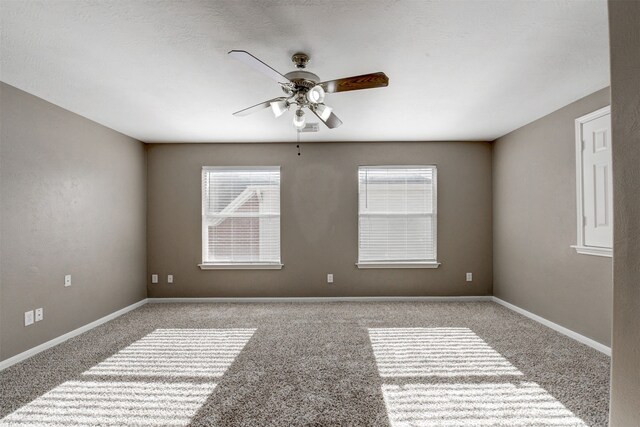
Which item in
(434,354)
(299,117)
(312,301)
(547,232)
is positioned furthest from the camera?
(312,301)

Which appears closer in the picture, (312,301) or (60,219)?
(60,219)

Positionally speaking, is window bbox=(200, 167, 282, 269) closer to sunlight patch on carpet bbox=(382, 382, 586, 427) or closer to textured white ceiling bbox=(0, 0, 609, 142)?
textured white ceiling bbox=(0, 0, 609, 142)

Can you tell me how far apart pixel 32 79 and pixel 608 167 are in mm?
4847

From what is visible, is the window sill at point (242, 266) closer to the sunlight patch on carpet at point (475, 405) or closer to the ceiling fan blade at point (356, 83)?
the sunlight patch on carpet at point (475, 405)

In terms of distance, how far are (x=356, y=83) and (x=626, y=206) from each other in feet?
5.23

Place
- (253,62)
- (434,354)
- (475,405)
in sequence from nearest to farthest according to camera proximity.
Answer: (253,62) → (475,405) → (434,354)

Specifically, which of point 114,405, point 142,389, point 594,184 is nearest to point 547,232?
point 594,184

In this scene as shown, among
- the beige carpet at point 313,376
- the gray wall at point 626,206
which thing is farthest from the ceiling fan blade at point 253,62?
the beige carpet at point 313,376

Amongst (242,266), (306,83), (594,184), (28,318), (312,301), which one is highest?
(306,83)

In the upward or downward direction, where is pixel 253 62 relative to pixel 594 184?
upward

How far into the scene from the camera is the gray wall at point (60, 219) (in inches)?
114

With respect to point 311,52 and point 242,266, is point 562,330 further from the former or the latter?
point 242,266

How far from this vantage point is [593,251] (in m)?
3.17

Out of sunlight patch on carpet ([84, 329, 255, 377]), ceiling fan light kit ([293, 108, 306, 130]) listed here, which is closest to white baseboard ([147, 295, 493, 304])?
sunlight patch on carpet ([84, 329, 255, 377])
